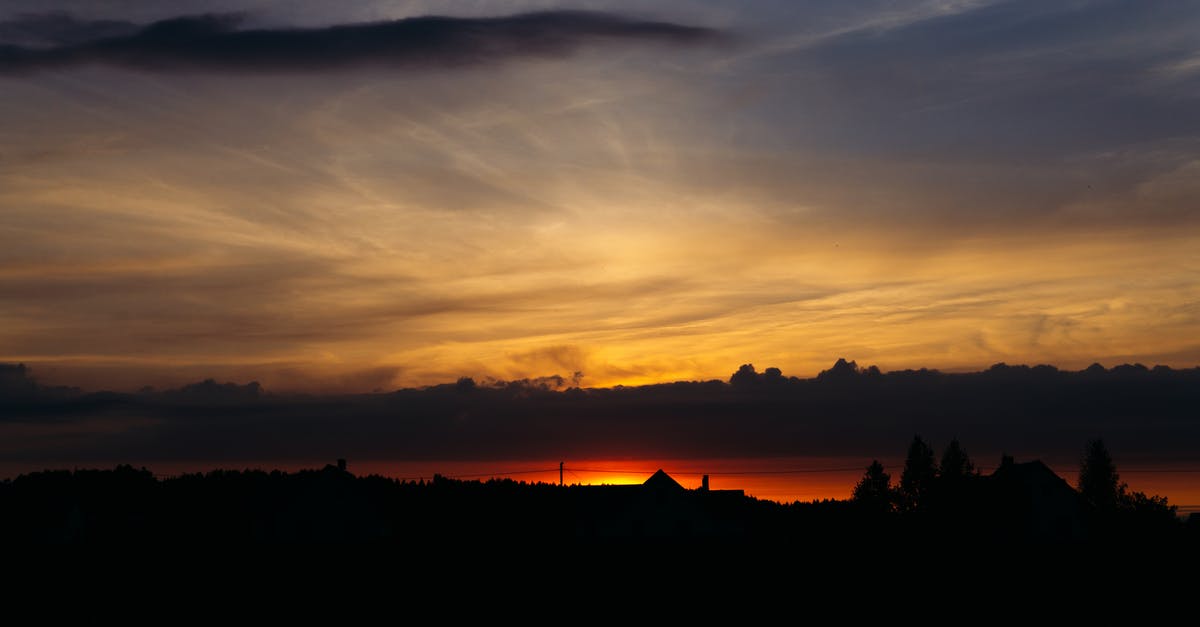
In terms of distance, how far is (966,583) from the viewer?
7725 centimetres

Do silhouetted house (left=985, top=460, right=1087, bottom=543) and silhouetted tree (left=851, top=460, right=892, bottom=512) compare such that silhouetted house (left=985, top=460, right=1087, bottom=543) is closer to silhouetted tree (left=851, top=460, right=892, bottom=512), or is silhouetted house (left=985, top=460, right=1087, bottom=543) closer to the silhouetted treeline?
the silhouetted treeline

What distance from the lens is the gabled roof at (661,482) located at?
80625mm

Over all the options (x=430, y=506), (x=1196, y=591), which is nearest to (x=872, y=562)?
(x=1196, y=591)

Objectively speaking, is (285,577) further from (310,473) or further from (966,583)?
(966,583)

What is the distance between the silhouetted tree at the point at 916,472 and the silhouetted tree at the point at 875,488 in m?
2.28

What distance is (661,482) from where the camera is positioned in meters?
80.9

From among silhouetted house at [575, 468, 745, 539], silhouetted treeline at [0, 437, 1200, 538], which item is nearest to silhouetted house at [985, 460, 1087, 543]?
silhouetted treeline at [0, 437, 1200, 538]

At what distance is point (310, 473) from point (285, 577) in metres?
6.20

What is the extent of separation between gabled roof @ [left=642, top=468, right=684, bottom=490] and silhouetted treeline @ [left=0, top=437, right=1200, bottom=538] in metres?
0.10

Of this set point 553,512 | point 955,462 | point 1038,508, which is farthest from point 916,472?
point 1038,508

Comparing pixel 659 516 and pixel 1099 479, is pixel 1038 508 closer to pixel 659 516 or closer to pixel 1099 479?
pixel 659 516

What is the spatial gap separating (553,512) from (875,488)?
64.8 m

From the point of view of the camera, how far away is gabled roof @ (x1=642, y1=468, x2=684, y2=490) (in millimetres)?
80625

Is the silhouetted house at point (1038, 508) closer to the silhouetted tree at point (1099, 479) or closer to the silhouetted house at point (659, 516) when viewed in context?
the silhouetted house at point (659, 516)
